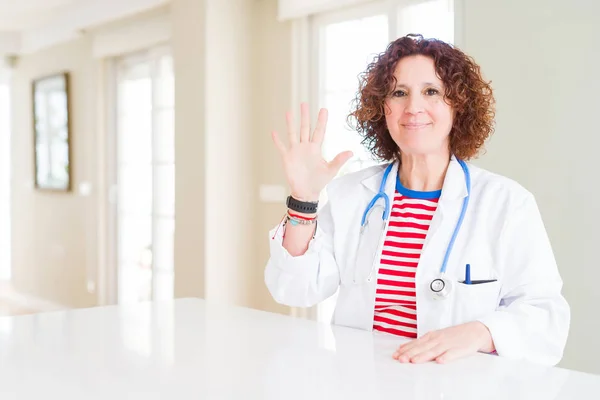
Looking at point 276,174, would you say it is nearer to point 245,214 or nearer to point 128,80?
point 245,214

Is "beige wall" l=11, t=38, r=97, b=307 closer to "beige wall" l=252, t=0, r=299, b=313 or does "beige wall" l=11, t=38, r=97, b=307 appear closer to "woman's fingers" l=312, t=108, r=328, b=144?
"beige wall" l=252, t=0, r=299, b=313

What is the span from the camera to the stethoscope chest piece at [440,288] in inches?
56.1

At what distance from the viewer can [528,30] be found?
Answer: 2686 mm

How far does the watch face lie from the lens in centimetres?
143

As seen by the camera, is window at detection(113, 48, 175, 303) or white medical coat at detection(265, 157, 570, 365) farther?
window at detection(113, 48, 175, 303)

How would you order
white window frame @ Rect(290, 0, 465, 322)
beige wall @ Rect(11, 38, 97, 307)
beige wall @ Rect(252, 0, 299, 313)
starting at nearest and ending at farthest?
white window frame @ Rect(290, 0, 465, 322)
beige wall @ Rect(252, 0, 299, 313)
beige wall @ Rect(11, 38, 97, 307)

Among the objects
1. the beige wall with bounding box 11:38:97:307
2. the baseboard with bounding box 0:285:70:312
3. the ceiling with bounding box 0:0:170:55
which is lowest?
the baseboard with bounding box 0:285:70:312

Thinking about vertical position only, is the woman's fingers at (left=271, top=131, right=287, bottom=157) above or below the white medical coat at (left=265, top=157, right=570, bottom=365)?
above

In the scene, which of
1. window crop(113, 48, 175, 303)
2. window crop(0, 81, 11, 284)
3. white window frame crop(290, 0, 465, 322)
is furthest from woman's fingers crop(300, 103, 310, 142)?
window crop(0, 81, 11, 284)

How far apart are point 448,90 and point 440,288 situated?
502mm

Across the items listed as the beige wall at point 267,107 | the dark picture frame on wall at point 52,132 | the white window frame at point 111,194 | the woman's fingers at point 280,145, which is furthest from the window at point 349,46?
the dark picture frame on wall at point 52,132

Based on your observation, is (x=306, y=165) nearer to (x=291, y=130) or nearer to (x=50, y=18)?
(x=291, y=130)

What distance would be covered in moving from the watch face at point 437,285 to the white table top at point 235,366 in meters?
0.20

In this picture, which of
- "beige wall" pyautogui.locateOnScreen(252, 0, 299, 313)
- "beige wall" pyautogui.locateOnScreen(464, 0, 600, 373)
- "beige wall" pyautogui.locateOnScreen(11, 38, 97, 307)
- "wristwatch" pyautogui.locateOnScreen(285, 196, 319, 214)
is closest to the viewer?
"wristwatch" pyautogui.locateOnScreen(285, 196, 319, 214)
